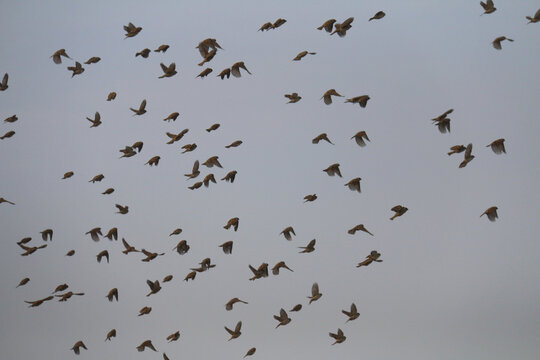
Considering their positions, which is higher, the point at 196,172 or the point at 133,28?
the point at 133,28

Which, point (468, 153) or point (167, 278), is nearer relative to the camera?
point (468, 153)

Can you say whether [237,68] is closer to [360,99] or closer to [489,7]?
[360,99]

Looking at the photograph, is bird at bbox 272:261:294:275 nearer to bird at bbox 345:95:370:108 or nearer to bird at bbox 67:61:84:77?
bird at bbox 345:95:370:108

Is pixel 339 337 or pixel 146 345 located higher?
pixel 339 337

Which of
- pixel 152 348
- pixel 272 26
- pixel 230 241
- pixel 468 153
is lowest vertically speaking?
pixel 152 348

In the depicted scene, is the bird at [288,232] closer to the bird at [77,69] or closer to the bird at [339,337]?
the bird at [339,337]

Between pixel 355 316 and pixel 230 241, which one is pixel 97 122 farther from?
pixel 355 316

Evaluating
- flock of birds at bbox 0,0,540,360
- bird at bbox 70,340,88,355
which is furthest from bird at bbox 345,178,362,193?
bird at bbox 70,340,88,355

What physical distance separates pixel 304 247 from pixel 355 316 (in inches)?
47.0

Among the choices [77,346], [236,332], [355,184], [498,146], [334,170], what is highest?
[498,146]

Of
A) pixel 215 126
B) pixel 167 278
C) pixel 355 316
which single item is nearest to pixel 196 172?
pixel 215 126

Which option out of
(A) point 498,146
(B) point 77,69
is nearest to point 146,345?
(B) point 77,69

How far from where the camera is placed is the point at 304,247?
17.8m

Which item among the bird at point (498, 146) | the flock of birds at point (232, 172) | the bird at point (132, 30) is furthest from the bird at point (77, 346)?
the bird at point (498, 146)
